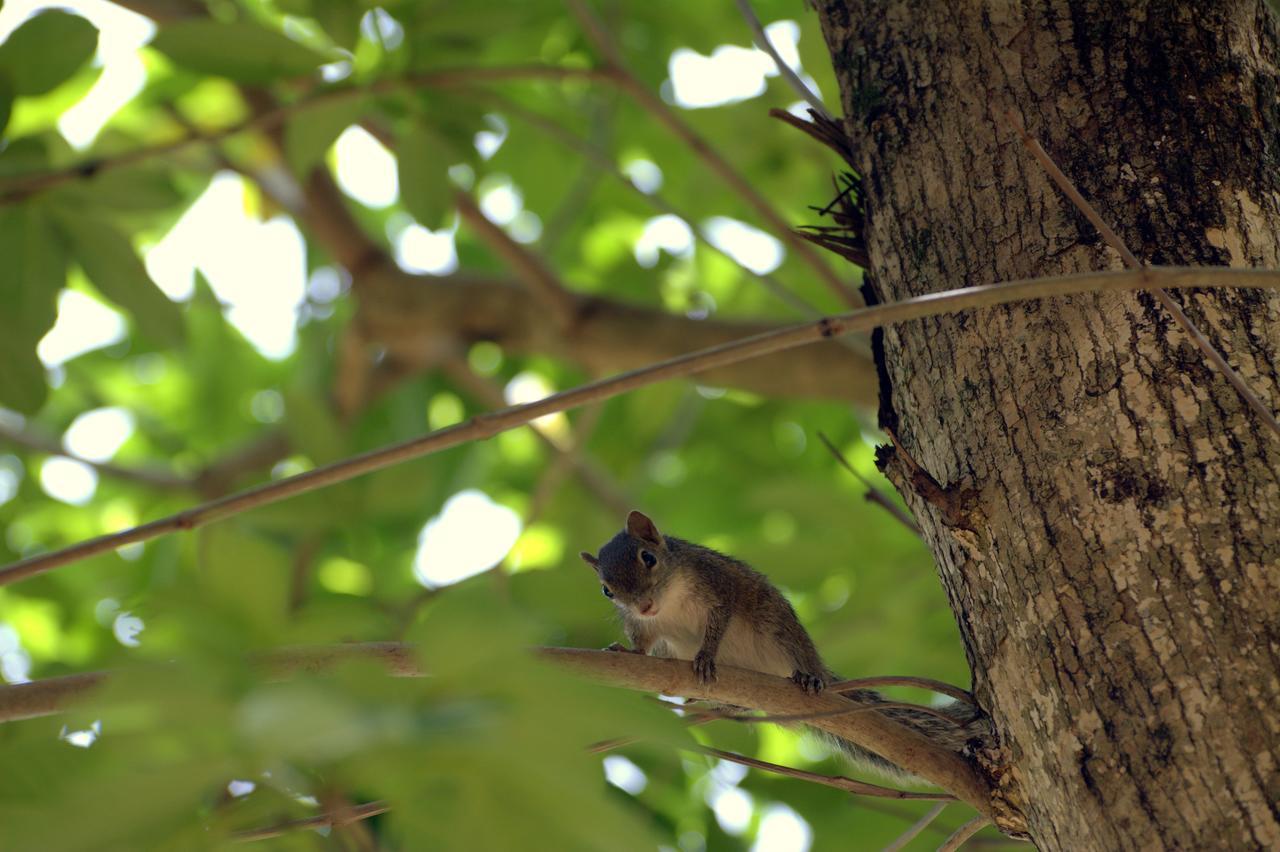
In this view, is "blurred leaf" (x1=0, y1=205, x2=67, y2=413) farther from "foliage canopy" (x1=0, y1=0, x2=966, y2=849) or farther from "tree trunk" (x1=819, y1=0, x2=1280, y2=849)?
"tree trunk" (x1=819, y1=0, x2=1280, y2=849)

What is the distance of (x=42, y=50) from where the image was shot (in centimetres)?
268

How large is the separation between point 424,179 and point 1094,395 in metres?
1.94

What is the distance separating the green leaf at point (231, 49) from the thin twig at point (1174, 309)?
175cm

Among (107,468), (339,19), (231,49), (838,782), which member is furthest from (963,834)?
(107,468)

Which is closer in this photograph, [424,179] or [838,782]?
[838,782]

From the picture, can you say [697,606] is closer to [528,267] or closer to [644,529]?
[644,529]

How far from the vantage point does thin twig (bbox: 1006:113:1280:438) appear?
5.41ft

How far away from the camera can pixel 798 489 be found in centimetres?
333

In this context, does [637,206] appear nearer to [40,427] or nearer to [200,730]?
[40,427]

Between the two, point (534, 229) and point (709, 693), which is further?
point (534, 229)

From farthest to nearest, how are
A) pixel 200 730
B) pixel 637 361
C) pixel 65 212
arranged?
pixel 637 361 → pixel 65 212 → pixel 200 730

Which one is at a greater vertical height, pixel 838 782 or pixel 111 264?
pixel 111 264

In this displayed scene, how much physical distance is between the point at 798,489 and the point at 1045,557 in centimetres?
159

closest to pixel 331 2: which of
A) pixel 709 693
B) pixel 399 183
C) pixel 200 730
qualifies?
pixel 399 183
